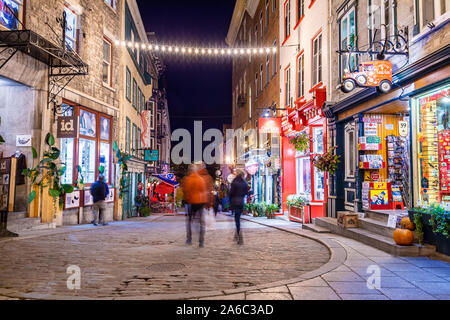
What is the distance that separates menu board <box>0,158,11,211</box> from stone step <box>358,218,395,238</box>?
10.7 metres

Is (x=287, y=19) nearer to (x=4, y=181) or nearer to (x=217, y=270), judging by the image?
(x=4, y=181)

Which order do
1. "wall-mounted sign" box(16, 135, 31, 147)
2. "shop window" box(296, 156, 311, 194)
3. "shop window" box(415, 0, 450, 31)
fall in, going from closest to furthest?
"shop window" box(415, 0, 450, 31), "wall-mounted sign" box(16, 135, 31, 147), "shop window" box(296, 156, 311, 194)

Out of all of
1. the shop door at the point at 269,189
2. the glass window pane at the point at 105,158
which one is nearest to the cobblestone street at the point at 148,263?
the glass window pane at the point at 105,158

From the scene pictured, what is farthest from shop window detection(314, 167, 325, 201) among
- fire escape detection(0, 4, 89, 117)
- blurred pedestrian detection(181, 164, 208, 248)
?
fire escape detection(0, 4, 89, 117)

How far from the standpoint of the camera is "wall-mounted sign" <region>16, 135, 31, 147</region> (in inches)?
502

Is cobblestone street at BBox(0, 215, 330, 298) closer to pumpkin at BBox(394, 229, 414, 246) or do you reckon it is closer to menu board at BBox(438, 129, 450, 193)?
pumpkin at BBox(394, 229, 414, 246)

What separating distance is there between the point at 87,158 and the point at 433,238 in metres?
14.2

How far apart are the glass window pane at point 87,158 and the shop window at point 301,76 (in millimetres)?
10353

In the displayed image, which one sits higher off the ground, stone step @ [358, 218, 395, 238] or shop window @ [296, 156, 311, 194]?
shop window @ [296, 156, 311, 194]

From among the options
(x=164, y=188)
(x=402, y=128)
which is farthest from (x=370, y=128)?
(x=164, y=188)

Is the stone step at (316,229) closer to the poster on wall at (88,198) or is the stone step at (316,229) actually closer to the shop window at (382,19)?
the shop window at (382,19)

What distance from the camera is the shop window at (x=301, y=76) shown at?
1709cm
